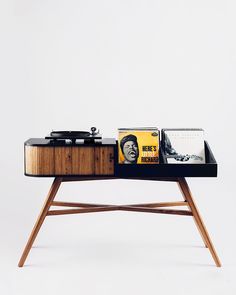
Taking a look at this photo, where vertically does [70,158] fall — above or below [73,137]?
below

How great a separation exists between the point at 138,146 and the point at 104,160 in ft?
0.87

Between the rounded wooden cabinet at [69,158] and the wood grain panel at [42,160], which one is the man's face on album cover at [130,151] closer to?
the rounded wooden cabinet at [69,158]

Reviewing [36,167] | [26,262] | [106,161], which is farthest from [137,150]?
[26,262]

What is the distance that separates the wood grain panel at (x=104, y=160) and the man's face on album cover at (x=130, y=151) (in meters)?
0.10

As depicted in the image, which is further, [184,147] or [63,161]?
[184,147]

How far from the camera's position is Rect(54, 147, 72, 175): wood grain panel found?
613 centimetres

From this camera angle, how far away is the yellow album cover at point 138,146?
6160mm

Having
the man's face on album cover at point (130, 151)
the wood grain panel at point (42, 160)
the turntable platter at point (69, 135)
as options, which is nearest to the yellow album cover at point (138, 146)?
the man's face on album cover at point (130, 151)

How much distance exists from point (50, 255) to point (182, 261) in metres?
1.01

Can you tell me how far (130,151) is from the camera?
617cm

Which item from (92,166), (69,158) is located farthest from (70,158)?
(92,166)

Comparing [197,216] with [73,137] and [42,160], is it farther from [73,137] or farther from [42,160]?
[42,160]

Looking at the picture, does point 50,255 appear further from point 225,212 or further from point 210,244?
point 225,212

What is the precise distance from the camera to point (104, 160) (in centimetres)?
615
